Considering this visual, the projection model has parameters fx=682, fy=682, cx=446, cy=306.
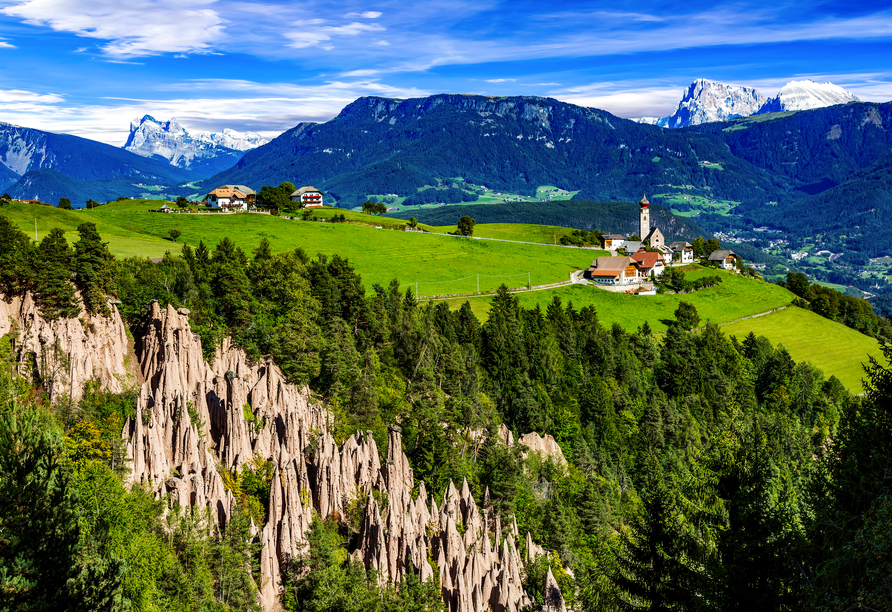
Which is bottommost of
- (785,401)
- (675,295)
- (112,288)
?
(785,401)

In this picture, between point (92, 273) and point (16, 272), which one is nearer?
point (16, 272)

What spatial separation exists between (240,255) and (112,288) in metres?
33.2

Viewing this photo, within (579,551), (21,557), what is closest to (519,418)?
(579,551)

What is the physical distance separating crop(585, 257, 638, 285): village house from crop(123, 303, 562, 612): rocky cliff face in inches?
4408

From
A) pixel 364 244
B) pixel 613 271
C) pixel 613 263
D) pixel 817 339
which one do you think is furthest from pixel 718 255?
pixel 364 244

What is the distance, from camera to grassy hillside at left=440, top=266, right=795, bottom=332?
133625mm

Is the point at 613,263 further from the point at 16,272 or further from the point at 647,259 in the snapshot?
the point at 16,272

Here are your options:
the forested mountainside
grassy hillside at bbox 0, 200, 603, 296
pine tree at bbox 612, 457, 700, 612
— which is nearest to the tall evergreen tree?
the forested mountainside

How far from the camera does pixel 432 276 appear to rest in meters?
144

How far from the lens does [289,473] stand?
44.3m

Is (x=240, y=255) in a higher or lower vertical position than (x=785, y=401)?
higher

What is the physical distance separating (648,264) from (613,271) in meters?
17.2

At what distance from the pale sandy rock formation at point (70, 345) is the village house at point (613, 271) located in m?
124

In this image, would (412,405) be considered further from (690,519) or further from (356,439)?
(690,519)
